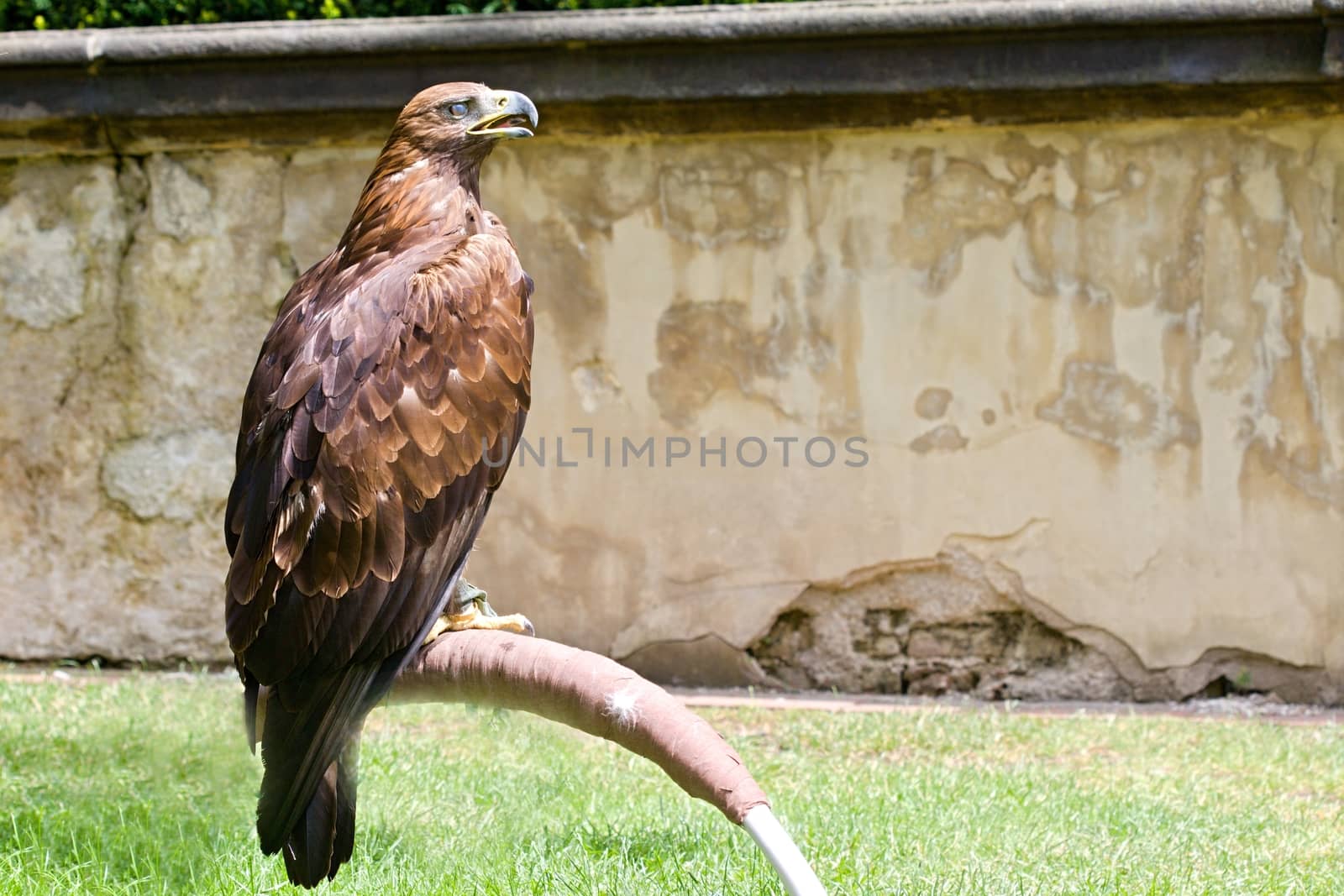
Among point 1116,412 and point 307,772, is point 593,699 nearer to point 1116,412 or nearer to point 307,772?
point 307,772

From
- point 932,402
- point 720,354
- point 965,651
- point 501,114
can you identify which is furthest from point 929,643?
point 501,114

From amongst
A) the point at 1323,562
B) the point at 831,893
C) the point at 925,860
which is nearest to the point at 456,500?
the point at 831,893

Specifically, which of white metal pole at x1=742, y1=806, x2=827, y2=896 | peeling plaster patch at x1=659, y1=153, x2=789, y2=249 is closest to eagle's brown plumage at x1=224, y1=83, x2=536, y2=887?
white metal pole at x1=742, y1=806, x2=827, y2=896

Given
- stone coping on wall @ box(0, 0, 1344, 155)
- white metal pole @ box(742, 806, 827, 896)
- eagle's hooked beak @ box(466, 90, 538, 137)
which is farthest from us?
stone coping on wall @ box(0, 0, 1344, 155)

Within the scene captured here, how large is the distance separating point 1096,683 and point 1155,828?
163 cm

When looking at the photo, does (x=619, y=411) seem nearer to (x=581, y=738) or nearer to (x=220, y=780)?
(x=581, y=738)

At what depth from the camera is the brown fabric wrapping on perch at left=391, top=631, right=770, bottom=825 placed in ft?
6.60

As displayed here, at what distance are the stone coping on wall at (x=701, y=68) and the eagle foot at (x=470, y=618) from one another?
2682 millimetres

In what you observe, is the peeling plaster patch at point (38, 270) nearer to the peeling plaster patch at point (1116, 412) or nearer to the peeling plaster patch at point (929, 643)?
the peeling plaster patch at point (929, 643)

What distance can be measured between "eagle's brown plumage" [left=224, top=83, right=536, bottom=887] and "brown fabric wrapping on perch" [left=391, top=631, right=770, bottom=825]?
0.48 ft

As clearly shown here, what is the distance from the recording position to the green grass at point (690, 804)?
3.09 m

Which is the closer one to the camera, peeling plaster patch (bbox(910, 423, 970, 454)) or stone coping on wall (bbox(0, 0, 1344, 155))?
stone coping on wall (bbox(0, 0, 1344, 155))

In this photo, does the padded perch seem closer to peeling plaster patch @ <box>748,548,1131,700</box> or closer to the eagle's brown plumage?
the eagle's brown plumage

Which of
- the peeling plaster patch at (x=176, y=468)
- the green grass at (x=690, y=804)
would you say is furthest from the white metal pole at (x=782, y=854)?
the peeling plaster patch at (x=176, y=468)
